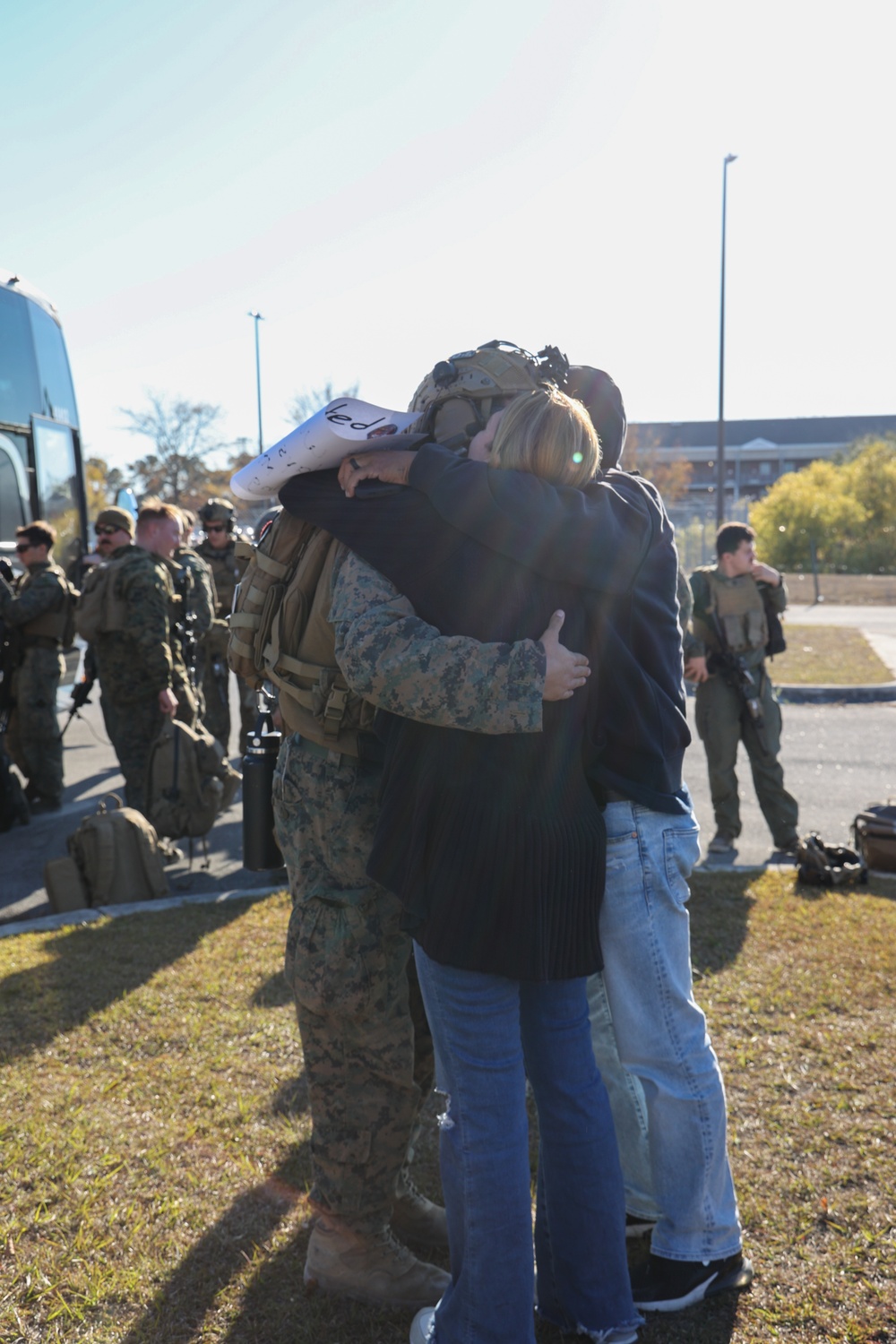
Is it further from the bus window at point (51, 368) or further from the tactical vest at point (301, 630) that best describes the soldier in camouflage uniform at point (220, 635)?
the tactical vest at point (301, 630)

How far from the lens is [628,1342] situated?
2080 millimetres

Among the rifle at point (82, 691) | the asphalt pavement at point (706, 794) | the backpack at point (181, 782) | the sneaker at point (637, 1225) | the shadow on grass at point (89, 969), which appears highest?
the rifle at point (82, 691)

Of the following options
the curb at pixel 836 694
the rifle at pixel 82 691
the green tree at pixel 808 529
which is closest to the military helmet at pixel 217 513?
the rifle at pixel 82 691

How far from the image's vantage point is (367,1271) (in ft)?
7.70

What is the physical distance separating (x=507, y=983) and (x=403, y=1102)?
2.02ft

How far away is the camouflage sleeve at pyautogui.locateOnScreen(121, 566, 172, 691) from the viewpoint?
582 centimetres

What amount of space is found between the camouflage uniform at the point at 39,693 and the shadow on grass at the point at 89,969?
301cm

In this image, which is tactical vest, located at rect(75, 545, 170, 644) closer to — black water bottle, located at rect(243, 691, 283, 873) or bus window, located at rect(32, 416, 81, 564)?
black water bottle, located at rect(243, 691, 283, 873)

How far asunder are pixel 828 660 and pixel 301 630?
13.6m

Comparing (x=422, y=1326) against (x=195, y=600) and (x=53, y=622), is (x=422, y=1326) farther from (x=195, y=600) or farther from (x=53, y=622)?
(x=53, y=622)

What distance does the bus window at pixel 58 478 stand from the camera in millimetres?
9789

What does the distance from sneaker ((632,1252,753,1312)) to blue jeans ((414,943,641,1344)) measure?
0.65ft

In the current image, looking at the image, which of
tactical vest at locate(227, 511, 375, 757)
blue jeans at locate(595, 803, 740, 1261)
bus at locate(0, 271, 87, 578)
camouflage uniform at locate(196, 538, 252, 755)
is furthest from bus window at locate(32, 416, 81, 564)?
blue jeans at locate(595, 803, 740, 1261)

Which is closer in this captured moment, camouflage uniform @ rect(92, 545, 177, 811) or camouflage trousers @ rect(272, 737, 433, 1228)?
camouflage trousers @ rect(272, 737, 433, 1228)
